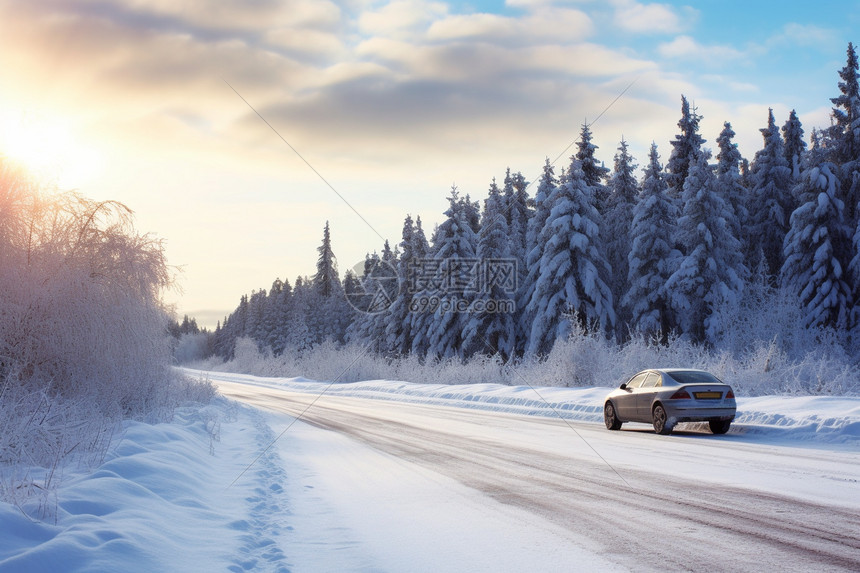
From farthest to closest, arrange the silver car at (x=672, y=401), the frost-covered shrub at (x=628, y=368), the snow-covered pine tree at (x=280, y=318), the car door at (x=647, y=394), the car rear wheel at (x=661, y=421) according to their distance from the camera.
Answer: the snow-covered pine tree at (x=280, y=318)
the frost-covered shrub at (x=628, y=368)
the car door at (x=647, y=394)
the car rear wheel at (x=661, y=421)
the silver car at (x=672, y=401)

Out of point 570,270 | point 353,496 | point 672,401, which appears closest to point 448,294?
point 570,270

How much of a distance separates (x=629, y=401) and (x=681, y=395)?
1633 mm

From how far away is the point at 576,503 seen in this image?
7000 millimetres

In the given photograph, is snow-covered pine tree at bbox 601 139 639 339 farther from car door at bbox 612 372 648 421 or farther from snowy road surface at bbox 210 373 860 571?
snowy road surface at bbox 210 373 860 571

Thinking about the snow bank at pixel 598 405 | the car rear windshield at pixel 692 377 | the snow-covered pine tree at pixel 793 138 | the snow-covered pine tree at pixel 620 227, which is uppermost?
the snow-covered pine tree at pixel 793 138

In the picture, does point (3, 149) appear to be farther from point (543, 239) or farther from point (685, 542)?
point (543, 239)

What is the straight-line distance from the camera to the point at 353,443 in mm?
13023

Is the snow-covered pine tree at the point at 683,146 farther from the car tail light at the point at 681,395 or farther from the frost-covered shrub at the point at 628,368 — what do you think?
the car tail light at the point at 681,395

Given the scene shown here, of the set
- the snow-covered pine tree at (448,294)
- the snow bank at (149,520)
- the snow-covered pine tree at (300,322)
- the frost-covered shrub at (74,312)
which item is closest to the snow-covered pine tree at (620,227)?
the snow-covered pine tree at (448,294)

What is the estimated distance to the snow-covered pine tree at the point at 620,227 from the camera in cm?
4728

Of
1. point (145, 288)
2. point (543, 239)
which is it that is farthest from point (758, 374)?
point (543, 239)

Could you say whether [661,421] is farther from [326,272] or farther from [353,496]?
[326,272]

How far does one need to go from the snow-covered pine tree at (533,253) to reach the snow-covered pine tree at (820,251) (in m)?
16.6

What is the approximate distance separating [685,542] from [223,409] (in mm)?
16141
